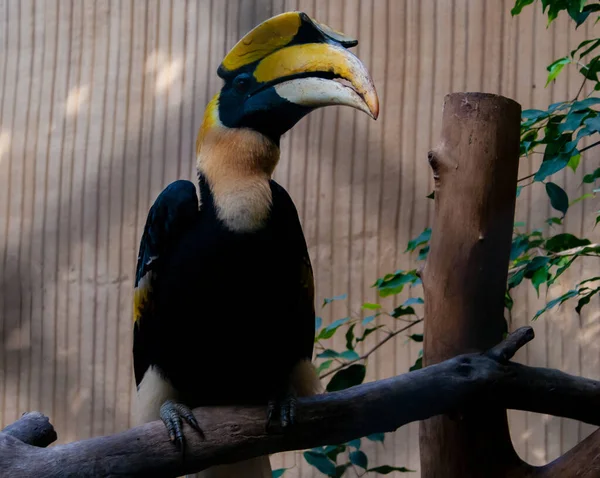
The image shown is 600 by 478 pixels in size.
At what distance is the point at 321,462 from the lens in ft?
6.30

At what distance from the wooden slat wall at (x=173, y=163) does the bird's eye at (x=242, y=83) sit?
1.22m

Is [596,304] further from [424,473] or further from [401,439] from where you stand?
[424,473]

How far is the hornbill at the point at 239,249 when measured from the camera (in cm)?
141

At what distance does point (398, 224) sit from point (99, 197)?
102 centimetres

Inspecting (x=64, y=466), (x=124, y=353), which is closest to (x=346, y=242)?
(x=124, y=353)

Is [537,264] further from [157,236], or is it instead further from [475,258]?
[157,236]

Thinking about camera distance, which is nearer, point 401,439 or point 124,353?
point 401,439

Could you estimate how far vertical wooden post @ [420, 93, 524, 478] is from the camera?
1402 millimetres

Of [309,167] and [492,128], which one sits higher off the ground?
Answer: [492,128]

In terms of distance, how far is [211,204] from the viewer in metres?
1.45

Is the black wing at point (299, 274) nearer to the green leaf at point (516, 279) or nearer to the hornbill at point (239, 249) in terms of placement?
the hornbill at point (239, 249)

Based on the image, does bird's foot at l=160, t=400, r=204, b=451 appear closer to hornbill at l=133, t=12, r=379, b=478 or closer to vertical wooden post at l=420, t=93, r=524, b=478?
hornbill at l=133, t=12, r=379, b=478

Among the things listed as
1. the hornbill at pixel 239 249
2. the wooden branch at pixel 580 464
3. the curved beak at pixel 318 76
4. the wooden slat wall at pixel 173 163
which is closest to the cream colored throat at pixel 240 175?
the hornbill at pixel 239 249

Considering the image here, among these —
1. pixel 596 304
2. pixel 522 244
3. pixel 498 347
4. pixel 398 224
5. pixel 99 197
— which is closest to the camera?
pixel 498 347
